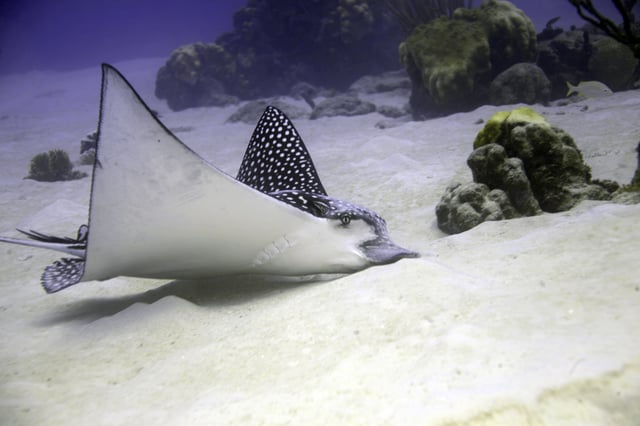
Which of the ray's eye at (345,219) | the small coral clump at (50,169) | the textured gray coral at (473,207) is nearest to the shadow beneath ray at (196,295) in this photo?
the ray's eye at (345,219)

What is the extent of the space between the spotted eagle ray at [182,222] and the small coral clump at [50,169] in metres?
8.17

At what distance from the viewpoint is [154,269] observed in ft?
8.09

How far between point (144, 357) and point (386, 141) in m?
6.95

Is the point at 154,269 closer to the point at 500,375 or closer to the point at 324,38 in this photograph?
the point at 500,375

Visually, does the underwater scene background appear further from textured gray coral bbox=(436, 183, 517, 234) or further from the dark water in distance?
the dark water in distance

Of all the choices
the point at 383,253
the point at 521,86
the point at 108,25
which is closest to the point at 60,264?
the point at 383,253

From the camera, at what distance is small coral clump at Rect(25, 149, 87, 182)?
9.34m

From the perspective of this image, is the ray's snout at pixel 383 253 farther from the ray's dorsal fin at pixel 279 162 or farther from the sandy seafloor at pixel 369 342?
the ray's dorsal fin at pixel 279 162

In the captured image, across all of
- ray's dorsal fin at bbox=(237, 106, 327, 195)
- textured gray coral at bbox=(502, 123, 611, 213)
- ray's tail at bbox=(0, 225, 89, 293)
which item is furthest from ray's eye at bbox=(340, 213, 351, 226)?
textured gray coral at bbox=(502, 123, 611, 213)

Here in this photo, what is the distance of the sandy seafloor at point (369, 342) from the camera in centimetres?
108

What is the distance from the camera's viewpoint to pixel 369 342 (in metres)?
1.62

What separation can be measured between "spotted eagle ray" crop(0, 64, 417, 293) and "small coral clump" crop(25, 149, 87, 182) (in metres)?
8.17

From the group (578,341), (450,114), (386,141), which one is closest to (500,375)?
(578,341)

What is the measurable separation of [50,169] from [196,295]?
9.19 metres
